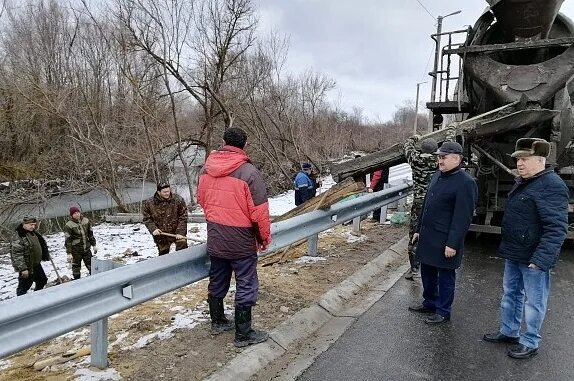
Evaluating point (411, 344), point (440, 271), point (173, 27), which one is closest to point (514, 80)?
point (440, 271)

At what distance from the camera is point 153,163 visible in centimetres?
2027

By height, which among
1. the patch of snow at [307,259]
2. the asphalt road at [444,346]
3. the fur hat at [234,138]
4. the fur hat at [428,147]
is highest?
the fur hat at [234,138]

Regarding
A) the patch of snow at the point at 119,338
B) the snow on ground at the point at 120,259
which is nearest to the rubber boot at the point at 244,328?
the snow on ground at the point at 120,259

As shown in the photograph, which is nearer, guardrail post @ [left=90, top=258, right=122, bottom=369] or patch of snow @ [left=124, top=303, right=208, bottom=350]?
guardrail post @ [left=90, top=258, right=122, bottom=369]

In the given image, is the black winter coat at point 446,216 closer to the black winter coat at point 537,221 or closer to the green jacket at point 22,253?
the black winter coat at point 537,221

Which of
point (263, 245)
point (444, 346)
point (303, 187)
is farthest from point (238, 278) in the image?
point (303, 187)

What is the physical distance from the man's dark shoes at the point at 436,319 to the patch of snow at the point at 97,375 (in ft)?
8.78

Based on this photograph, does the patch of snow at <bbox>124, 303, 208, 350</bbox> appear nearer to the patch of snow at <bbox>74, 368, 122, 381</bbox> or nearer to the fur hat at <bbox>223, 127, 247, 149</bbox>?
the patch of snow at <bbox>74, 368, 122, 381</bbox>

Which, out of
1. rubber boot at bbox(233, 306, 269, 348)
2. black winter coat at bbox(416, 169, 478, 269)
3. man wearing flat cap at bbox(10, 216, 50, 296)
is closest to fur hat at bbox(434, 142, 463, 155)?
black winter coat at bbox(416, 169, 478, 269)

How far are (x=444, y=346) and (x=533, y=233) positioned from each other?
1126mm

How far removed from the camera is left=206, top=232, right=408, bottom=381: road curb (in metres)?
3.44

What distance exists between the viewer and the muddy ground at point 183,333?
3344mm

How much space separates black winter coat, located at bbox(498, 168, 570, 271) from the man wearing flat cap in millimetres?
8075

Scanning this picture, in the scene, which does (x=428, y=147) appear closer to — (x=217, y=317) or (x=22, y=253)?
(x=217, y=317)
